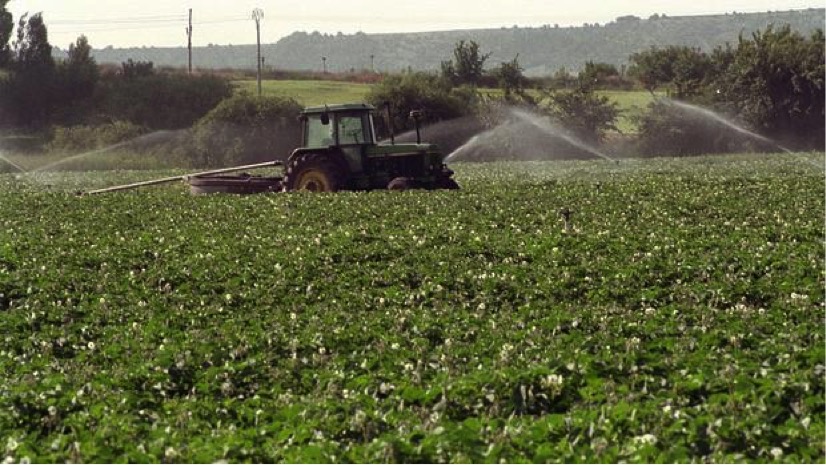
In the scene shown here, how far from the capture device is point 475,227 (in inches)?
846

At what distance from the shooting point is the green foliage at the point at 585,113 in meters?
76.2

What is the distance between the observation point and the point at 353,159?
29.5 meters

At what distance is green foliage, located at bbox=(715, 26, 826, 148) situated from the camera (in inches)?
2815

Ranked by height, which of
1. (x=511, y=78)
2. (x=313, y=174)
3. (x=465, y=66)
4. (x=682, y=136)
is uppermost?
(x=465, y=66)

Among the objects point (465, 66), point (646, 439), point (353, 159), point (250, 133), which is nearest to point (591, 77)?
point (465, 66)

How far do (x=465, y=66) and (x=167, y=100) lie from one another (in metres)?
23.1

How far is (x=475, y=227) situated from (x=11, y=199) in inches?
590

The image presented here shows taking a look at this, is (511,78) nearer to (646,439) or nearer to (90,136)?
(90,136)

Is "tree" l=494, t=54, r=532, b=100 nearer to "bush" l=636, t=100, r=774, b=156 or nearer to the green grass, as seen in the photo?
the green grass

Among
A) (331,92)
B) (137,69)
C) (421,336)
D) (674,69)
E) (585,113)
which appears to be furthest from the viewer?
(331,92)

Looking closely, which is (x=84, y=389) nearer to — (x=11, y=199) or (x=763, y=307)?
(x=763, y=307)

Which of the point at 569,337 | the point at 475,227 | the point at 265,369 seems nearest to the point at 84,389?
the point at 265,369

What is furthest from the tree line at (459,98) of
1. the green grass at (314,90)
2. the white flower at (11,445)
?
the white flower at (11,445)

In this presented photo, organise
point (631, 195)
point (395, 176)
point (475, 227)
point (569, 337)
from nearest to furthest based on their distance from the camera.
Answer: point (569, 337)
point (475, 227)
point (631, 195)
point (395, 176)
